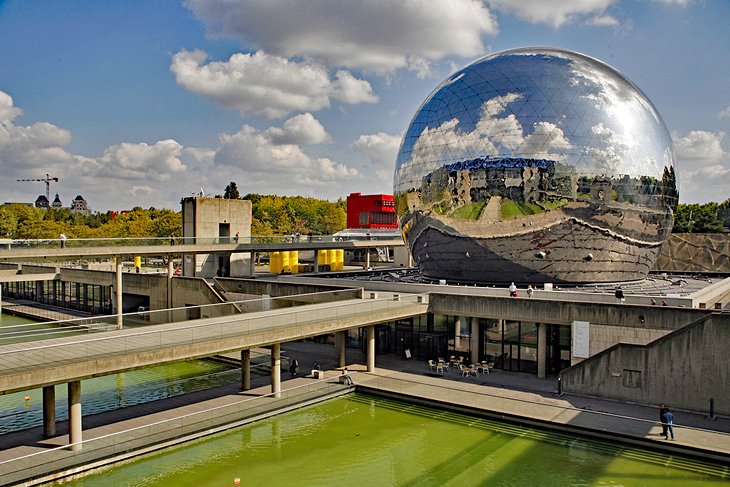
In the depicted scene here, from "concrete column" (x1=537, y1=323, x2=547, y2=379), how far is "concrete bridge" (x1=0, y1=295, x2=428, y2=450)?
→ 7426mm

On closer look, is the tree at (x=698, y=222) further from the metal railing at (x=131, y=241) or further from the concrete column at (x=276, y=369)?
the concrete column at (x=276, y=369)

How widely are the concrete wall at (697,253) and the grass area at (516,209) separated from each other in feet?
99.2

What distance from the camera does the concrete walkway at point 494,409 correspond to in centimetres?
1783

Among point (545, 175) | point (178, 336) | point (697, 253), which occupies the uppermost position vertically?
point (545, 175)

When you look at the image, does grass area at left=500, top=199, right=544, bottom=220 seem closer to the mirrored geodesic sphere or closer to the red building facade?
the mirrored geodesic sphere

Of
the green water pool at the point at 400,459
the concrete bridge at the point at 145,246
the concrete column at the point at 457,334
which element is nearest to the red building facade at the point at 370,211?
the concrete bridge at the point at 145,246

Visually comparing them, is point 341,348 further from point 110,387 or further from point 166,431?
point 110,387

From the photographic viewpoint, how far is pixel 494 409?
2077cm

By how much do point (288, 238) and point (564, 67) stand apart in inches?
981

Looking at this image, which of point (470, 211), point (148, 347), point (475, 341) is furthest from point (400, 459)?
point (470, 211)

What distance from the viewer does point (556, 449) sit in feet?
59.0

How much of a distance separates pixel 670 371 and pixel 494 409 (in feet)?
23.6

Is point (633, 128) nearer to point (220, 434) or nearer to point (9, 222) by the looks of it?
point (220, 434)

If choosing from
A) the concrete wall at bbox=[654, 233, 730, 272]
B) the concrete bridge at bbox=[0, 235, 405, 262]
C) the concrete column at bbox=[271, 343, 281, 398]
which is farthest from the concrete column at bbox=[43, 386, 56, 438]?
the concrete wall at bbox=[654, 233, 730, 272]
